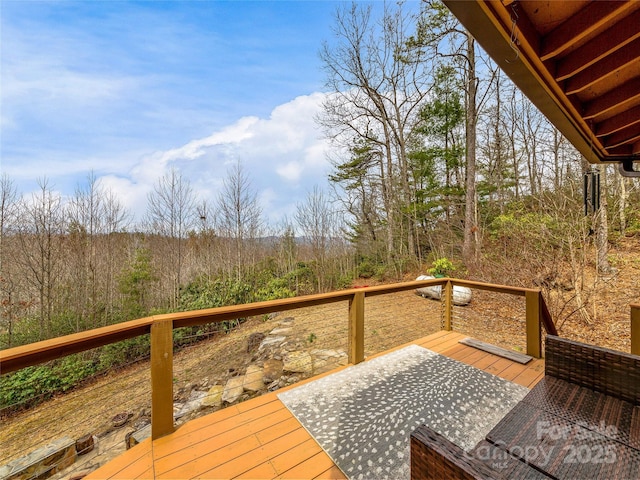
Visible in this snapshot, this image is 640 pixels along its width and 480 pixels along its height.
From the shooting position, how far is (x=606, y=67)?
1.51 m

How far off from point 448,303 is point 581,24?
10.2ft

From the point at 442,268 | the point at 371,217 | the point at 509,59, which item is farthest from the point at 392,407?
the point at 371,217

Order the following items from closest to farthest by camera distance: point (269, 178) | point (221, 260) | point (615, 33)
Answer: point (615, 33)
point (221, 260)
point (269, 178)

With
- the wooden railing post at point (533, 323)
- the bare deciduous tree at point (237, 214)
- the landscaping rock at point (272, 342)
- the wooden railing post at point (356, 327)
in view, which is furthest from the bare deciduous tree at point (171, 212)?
the wooden railing post at point (533, 323)

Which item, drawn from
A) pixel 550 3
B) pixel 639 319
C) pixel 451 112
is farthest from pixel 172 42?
pixel 451 112

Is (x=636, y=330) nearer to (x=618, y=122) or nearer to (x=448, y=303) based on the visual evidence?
(x=448, y=303)

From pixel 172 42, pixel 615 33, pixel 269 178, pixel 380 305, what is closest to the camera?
pixel 615 33

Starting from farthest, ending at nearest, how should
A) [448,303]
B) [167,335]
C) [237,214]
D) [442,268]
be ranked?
[237,214], [442,268], [448,303], [167,335]

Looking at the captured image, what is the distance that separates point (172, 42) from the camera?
436cm

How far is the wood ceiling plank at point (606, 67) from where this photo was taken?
4.66ft

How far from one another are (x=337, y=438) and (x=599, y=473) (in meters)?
1.30

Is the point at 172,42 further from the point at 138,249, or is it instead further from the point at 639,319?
the point at 639,319

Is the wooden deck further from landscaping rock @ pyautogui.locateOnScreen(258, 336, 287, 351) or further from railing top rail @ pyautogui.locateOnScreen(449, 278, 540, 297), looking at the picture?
landscaping rock @ pyautogui.locateOnScreen(258, 336, 287, 351)

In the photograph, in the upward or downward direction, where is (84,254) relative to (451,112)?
downward
